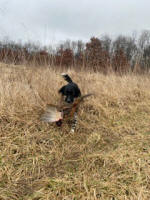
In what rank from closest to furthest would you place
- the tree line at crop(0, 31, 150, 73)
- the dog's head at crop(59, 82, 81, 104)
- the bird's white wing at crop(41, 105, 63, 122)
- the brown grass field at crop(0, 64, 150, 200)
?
the brown grass field at crop(0, 64, 150, 200) < the bird's white wing at crop(41, 105, 63, 122) < the dog's head at crop(59, 82, 81, 104) < the tree line at crop(0, 31, 150, 73)

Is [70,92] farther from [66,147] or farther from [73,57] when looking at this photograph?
[73,57]

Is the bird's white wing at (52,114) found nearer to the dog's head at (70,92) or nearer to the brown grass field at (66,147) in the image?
the brown grass field at (66,147)

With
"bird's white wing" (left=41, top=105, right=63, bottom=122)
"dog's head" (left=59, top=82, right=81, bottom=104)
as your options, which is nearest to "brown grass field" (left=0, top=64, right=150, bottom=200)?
"bird's white wing" (left=41, top=105, right=63, bottom=122)

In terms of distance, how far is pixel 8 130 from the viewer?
5.55 ft

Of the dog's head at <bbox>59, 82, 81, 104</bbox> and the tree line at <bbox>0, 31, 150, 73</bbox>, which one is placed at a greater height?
the tree line at <bbox>0, 31, 150, 73</bbox>

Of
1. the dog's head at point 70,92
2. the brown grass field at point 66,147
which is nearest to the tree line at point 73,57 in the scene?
the brown grass field at point 66,147

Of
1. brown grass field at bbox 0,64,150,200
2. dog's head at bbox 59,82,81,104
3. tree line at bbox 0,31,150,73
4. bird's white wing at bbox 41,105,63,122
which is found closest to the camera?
brown grass field at bbox 0,64,150,200

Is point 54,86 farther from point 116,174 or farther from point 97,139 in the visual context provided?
point 116,174

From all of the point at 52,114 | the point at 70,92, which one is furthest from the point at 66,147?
the point at 70,92

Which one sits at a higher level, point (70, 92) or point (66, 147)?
point (70, 92)

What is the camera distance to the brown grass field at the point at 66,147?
1137mm

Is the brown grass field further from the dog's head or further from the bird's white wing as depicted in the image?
the dog's head

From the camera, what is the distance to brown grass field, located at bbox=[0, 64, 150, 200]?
1.14 m

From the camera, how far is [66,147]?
5.54 feet
